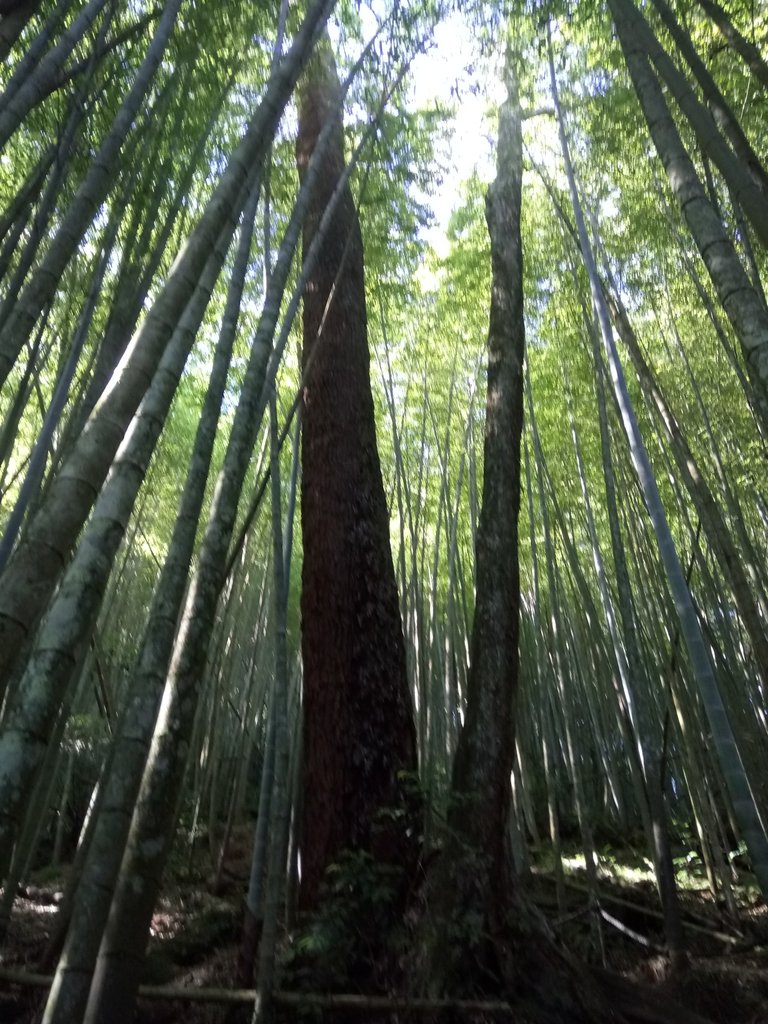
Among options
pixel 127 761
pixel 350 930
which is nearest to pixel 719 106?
pixel 127 761

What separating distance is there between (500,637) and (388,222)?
3.54m

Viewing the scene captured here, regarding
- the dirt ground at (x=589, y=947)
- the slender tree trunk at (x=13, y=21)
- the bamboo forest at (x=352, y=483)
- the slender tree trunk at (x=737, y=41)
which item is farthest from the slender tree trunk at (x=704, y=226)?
the dirt ground at (x=589, y=947)

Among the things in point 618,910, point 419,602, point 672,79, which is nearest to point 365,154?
Result: point 672,79

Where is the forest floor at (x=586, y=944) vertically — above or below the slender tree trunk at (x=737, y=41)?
below

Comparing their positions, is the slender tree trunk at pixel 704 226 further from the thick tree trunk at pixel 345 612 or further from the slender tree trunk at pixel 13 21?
the slender tree trunk at pixel 13 21

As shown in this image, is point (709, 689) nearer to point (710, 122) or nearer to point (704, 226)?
point (704, 226)

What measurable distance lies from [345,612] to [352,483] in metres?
0.64

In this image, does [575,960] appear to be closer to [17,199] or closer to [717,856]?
[717,856]

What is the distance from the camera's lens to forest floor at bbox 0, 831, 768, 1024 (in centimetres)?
270

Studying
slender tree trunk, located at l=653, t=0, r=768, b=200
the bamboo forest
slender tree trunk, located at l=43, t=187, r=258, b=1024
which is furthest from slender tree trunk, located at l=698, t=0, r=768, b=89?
slender tree trunk, located at l=43, t=187, r=258, b=1024

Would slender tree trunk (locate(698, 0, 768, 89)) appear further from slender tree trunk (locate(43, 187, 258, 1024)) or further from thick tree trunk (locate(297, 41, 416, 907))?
slender tree trunk (locate(43, 187, 258, 1024))

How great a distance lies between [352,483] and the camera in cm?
339

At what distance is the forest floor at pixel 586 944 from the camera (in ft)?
8.87

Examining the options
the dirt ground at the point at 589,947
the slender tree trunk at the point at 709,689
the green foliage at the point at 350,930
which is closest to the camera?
the slender tree trunk at the point at 709,689
